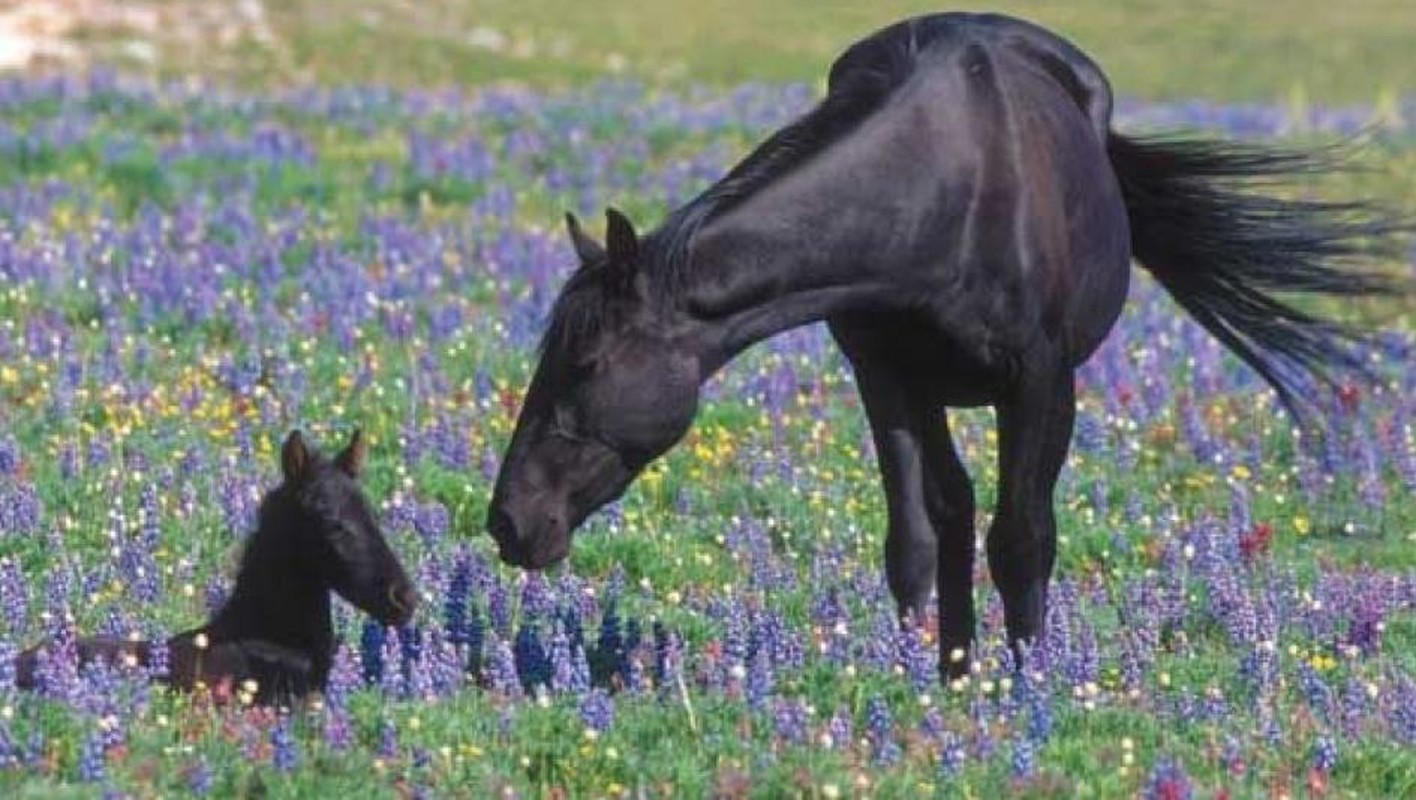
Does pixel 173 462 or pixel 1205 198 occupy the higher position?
pixel 1205 198

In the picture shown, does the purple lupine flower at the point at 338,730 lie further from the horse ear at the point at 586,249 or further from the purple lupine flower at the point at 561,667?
the horse ear at the point at 586,249

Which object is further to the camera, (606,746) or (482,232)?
(482,232)

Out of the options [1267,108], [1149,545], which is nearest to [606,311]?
[1149,545]

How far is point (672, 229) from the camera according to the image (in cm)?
871

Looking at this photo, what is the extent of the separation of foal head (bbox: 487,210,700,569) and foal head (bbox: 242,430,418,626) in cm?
46

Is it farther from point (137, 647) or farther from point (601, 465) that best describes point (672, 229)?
point (137, 647)

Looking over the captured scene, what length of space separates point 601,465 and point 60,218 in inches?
427

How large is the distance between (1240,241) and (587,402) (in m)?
3.49

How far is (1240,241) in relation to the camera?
1122cm

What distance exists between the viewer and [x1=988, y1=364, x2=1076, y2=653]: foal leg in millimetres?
9734

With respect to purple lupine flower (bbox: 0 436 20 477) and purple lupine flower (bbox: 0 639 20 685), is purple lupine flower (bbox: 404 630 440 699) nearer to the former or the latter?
purple lupine flower (bbox: 0 639 20 685)

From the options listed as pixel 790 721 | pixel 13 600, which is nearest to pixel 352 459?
pixel 13 600

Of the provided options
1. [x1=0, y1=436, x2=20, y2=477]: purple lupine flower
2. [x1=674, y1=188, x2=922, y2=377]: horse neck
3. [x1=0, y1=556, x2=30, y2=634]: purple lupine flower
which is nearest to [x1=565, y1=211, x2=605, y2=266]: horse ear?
[x1=674, y1=188, x2=922, y2=377]: horse neck

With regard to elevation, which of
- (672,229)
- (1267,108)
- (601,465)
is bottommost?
(1267,108)
